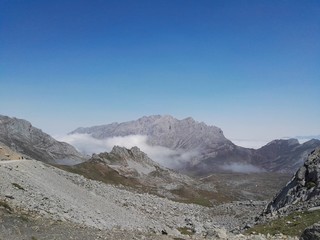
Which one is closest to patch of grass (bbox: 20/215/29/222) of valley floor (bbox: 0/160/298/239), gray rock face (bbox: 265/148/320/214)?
valley floor (bbox: 0/160/298/239)

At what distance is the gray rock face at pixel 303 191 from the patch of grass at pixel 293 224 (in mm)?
5800

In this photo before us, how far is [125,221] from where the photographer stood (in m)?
63.5

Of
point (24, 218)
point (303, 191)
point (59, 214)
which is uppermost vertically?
point (303, 191)

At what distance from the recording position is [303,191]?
66.9 meters

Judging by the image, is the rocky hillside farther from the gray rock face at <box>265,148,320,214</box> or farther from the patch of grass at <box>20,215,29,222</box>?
the patch of grass at <box>20,215,29,222</box>

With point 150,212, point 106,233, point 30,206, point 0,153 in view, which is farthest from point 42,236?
point 0,153

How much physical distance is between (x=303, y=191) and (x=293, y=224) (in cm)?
2165

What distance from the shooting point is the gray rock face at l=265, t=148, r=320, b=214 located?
60213mm

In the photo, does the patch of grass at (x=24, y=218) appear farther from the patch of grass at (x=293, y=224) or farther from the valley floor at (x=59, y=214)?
the patch of grass at (x=293, y=224)

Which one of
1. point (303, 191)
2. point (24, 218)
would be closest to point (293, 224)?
point (303, 191)

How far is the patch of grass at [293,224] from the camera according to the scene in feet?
144

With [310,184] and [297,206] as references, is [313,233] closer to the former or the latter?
[297,206]

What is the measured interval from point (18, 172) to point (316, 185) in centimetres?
4834

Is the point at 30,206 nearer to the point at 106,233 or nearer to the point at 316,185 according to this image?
the point at 106,233
